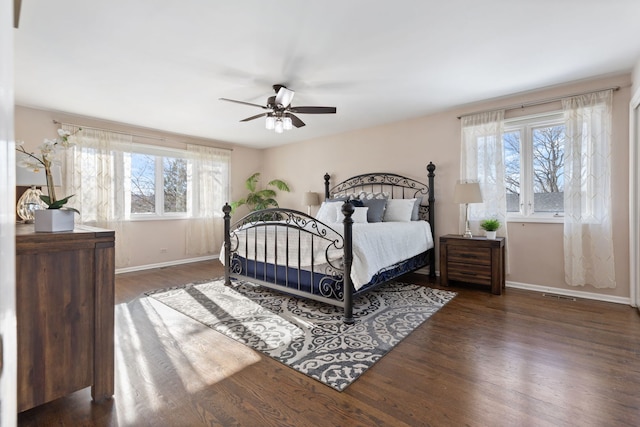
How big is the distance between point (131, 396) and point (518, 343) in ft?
8.61

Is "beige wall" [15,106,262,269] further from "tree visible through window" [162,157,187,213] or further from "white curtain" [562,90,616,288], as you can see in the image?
"white curtain" [562,90,616,288]

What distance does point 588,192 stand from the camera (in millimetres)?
3115

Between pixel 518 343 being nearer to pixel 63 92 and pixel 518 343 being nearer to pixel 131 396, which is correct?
pixel 131 396

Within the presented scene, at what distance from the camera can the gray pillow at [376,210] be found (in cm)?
412

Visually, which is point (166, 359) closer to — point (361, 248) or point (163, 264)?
point (361, 248)

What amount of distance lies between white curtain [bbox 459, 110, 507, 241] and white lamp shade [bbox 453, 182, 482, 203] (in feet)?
0.87

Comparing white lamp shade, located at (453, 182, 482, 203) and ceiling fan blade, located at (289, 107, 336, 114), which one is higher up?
ceiling fan blade, located at (289, 107, 336, 114)

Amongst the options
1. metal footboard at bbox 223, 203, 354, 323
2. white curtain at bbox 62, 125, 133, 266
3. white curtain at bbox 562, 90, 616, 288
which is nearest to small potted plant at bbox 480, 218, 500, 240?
white curtain at bbox 562, 90, 616, 288

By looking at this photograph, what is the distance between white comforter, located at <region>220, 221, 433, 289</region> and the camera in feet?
8.45

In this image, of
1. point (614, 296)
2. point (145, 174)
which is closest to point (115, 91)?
point (145, 174)

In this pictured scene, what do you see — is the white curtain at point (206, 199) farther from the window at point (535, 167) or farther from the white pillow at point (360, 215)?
the window at point (535, 167)

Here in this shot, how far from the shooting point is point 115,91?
3289 millimetres

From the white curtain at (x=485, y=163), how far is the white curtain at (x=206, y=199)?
435cm

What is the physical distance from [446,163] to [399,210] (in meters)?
0.95
